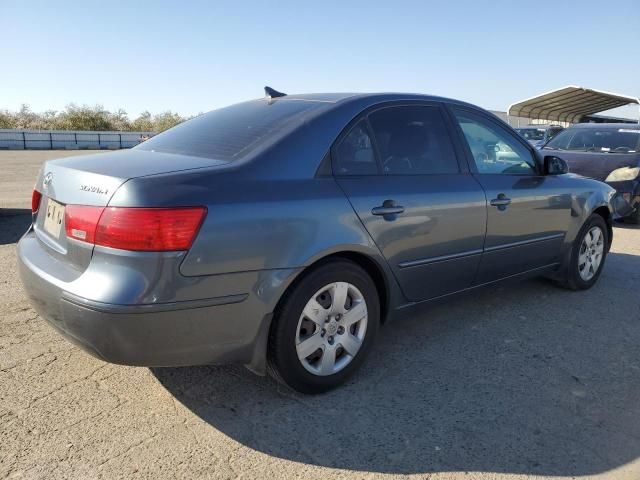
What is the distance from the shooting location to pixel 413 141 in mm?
3381

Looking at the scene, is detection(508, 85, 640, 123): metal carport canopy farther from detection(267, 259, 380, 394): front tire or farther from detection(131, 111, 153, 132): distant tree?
detection(131, 111, 153, 132): distant tree

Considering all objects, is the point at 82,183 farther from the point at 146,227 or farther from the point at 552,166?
the point at 552,166

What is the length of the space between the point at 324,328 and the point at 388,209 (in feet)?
2.52

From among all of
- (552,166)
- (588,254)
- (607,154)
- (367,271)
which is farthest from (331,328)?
(607,154)

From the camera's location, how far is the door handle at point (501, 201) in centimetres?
367

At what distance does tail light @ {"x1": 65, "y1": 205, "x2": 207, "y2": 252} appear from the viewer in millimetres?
2197

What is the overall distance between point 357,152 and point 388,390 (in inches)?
53.4

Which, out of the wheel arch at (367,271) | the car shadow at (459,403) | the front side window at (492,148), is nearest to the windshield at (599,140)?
the front side window at (492,148)

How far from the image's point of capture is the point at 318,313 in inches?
108

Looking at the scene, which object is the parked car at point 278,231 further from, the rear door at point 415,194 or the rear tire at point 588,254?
the rear tire at point 588,254

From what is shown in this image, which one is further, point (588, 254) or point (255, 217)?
point (588, 254)

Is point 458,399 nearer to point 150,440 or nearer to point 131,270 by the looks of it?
A: point 150,440

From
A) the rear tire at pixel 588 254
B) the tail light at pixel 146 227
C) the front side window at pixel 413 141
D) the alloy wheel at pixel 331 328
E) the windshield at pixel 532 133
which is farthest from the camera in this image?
the windshield at pixel 532 133

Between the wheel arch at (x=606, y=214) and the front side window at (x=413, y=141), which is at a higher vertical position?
the front side window at (x=413, y=141)
